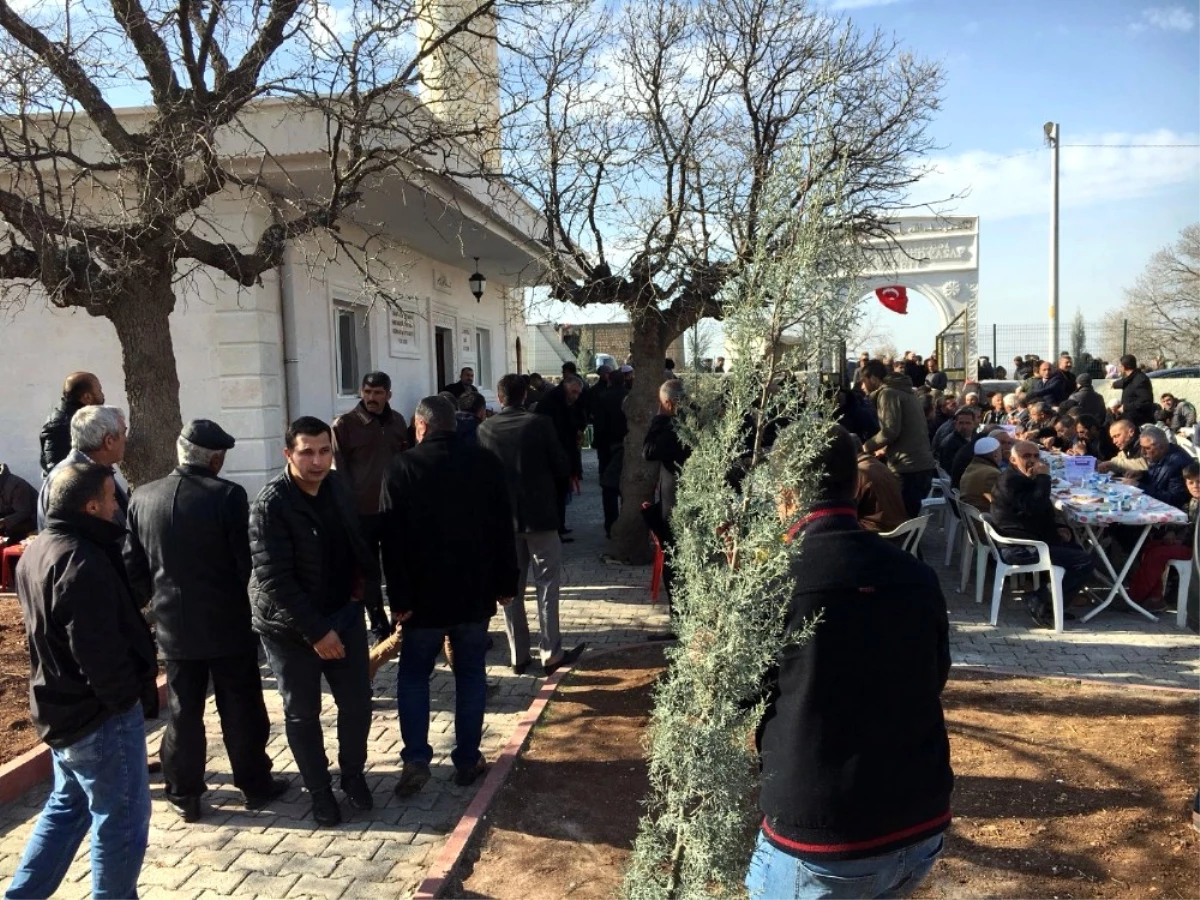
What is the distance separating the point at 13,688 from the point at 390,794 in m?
2.89

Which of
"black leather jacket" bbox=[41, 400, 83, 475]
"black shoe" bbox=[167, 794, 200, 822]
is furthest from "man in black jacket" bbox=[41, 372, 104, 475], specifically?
"black shoe" bbox=[167, 794, 200, 822]

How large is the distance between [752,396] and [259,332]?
7.16 metres

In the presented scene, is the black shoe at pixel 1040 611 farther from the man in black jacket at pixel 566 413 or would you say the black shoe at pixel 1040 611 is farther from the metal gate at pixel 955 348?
the metal gate at pixel 955 348

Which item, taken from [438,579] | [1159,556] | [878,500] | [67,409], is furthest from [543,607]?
[1159,556]

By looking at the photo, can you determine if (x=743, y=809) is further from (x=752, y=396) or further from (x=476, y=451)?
(x=476, y=451)

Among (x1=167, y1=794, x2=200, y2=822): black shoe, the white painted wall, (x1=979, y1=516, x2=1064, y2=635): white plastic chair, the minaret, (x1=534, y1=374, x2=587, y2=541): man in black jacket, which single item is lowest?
(x1=167, y1=794, x2=200, y2=822): black shoe

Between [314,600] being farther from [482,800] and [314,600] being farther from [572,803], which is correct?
[572,803]

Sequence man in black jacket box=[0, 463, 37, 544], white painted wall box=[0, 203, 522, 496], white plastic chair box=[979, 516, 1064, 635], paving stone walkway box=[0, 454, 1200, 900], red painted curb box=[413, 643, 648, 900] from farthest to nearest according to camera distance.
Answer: white painted wall box=[0, 203, 522, 496] < man in black jacket box=[0, 463, 37, 544] < white plastic chair box=[979, 516, 1064, 635] < paving stone walkway box=[0, 454, 1200, 900] < red painted curb box=[413, 643, 648, 900]

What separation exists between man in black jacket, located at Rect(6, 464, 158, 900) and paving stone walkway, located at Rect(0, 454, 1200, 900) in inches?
21.5

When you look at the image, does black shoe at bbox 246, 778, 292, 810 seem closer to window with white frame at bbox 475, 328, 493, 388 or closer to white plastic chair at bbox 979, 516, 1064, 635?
white plastic chair at bbox 979, 516, 1064, 635

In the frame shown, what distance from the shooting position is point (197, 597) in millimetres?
3625

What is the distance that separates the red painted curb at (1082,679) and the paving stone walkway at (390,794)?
116 mm

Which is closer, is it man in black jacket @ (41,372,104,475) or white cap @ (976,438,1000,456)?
man in black jacket @ (41,372,104,475)

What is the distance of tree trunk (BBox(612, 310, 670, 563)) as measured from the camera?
8375 mm
